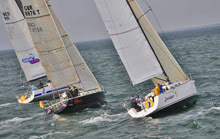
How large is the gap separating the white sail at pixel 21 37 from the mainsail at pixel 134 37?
1884 centimetres

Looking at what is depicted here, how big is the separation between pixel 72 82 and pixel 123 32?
9.75m

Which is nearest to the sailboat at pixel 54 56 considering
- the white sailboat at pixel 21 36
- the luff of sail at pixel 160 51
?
the luff of sail at pixel 160 51

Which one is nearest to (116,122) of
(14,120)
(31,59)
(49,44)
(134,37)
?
(134,37)

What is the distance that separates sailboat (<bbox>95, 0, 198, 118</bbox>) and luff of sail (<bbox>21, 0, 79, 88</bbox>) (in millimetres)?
8407

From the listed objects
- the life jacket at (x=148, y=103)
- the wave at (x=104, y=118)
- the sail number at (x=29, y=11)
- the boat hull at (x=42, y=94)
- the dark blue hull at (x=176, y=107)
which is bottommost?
the dark blue hull at (x=176, y=107)

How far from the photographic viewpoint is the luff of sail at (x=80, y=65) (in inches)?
1340

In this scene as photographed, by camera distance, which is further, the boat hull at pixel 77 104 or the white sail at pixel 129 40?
the boat hull at pixel 77 104

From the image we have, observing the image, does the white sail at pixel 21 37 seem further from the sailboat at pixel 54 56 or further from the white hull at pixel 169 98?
the white hull at pixel 169 98

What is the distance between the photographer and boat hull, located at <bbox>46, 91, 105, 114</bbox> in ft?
102

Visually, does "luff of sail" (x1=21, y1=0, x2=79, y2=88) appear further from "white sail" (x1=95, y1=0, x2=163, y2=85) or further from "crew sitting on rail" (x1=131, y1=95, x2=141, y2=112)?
"white sail" (x1=95, y1=0, x2=163, y2=85)

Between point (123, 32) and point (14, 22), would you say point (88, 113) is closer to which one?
point (123, 32)

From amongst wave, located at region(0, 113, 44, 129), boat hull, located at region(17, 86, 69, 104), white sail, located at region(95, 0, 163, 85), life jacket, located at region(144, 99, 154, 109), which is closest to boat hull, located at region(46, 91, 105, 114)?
wave, located at region(0, 113, 44, 129)

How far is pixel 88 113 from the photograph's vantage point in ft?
99.4

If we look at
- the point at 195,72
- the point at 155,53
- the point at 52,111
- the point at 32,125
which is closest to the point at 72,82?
the point at 52,111
